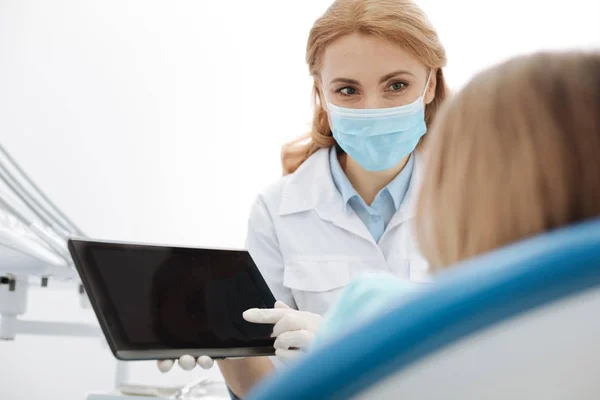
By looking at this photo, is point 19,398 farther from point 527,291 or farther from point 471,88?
point 527,291

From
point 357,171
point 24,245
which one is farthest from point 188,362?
point 357,171

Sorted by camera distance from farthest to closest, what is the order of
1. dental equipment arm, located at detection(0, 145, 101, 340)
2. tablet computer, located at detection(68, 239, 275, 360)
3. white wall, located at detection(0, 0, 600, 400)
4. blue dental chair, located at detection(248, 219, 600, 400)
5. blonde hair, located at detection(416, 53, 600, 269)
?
white wall, located at detection(0, 0, 600, 400)
dental equipment arm, located at detection(0, 145, 101, 340)
tablet computer, located at detection(68, 239, 275, 360)
blonde hair, located at detection(416, 53, 600, 269)
blue dental chair, located at detection(248, 219, 600, 400)

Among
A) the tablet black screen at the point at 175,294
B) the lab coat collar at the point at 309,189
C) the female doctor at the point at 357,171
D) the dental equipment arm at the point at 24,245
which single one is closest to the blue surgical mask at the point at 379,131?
the female doctor at the point at 357,171

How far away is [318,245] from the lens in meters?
1.70

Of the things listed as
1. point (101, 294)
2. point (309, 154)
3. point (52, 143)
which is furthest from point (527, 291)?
point (52, 143)

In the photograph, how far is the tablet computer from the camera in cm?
103

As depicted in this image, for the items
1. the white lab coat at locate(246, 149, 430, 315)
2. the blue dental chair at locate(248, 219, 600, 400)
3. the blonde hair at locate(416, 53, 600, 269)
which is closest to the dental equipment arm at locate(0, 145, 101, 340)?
the white lab coat at locate(246, 149, 430, 315)

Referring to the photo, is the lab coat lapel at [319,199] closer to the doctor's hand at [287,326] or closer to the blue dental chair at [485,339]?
the doctor's hand at [287,326]

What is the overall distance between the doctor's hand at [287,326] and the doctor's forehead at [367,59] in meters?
0.64

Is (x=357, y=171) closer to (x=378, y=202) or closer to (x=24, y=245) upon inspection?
(x=378, y=202)

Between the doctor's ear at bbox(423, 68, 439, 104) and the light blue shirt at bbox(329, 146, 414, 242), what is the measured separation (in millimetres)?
187

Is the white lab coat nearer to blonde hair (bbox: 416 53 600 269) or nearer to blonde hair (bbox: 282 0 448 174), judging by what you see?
blonde hair (bbox: 282 0 448 174)

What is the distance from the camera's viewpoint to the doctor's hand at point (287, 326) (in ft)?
3.67

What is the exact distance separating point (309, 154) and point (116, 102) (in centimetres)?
146
